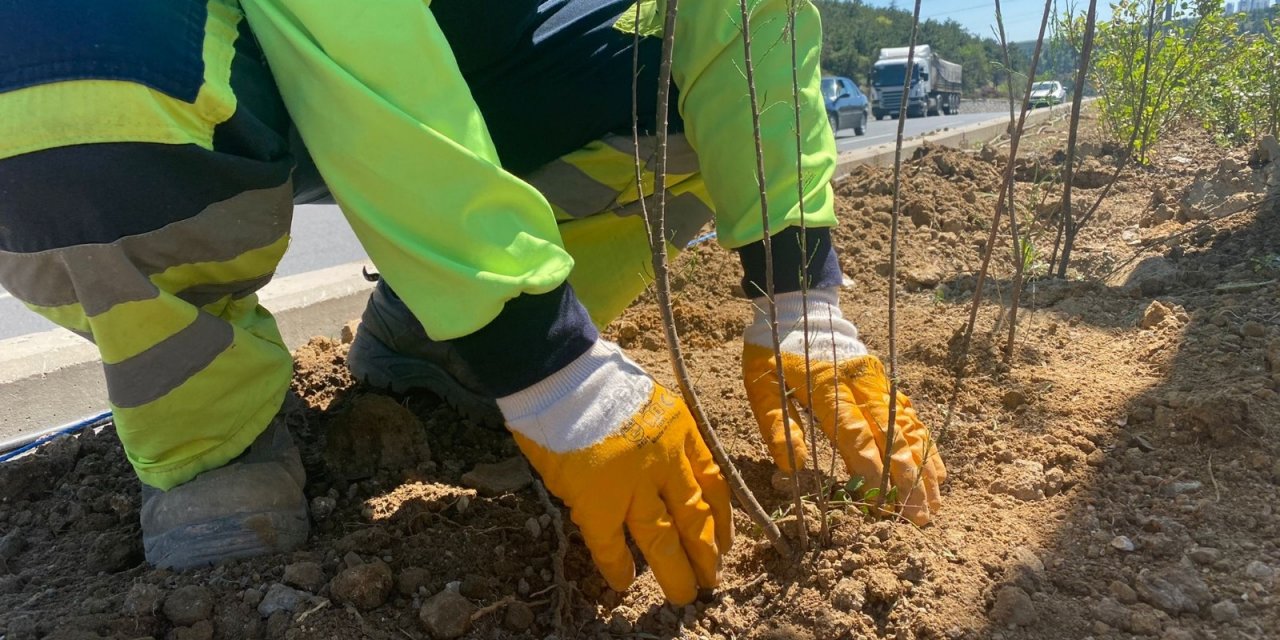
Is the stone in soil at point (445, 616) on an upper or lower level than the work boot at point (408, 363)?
lower

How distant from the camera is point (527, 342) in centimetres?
119

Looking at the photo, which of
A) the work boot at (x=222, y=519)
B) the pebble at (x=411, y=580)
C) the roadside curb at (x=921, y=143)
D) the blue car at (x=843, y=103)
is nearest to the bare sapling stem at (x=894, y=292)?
the pebble at (x=411, y=580)

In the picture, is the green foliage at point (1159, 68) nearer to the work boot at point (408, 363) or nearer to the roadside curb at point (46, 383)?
the work boot at point (408, 363)

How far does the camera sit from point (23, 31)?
3.72 feet

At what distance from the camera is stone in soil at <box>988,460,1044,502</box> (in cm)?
147

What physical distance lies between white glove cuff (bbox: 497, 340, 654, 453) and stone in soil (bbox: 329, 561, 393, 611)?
0.30 meters

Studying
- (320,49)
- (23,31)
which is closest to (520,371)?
(320,49)

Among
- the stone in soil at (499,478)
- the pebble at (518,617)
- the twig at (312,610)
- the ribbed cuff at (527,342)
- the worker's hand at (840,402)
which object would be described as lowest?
the pebble at (518,617)

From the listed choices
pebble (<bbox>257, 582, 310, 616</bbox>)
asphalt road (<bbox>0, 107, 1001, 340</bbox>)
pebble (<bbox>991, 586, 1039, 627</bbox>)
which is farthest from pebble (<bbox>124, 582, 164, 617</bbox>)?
asphalt road (<bbox>0, 107, 1001, 340</bbox>)

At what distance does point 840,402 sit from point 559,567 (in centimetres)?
54

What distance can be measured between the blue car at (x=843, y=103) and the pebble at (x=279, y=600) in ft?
59.4

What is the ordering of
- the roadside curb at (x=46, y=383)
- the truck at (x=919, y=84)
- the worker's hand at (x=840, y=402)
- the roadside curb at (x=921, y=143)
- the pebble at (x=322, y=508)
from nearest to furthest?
the worker's hand at (x=840, y=402) < the pebble at (x=322, y=508) < the roadside curb at (x=46, y=383) < the roadside curb at (x=921, y=143) < the truck at (x=919, y=84)

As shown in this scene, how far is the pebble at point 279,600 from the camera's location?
4.00ft

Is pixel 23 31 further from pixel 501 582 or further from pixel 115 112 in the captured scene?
pixel 501 582
